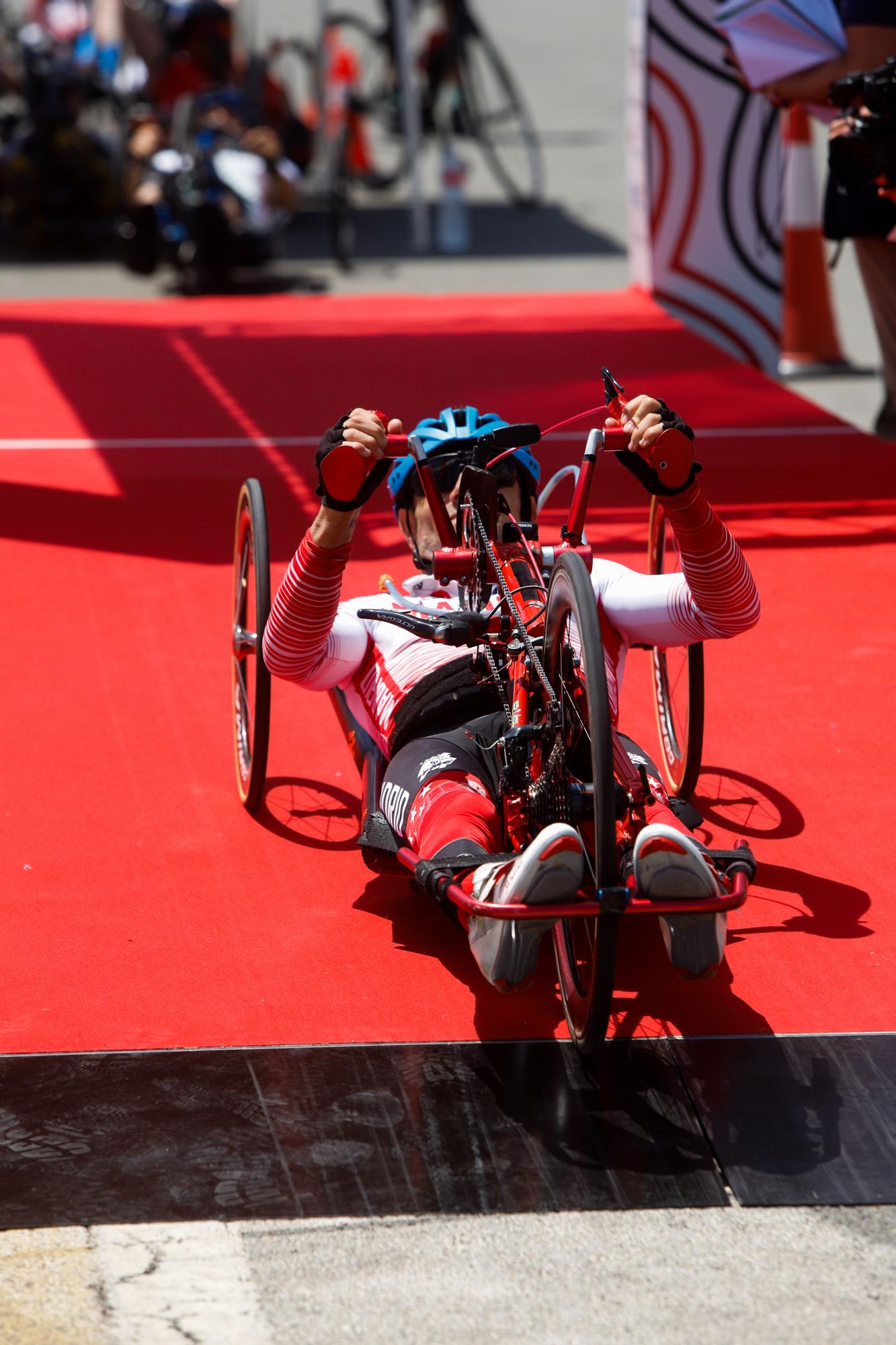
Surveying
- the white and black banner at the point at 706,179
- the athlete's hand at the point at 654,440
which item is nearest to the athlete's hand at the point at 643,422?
the athlete's hand at the point at 654,440

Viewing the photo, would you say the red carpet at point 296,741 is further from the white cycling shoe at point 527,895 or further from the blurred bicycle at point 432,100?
the blurred bicycle at point 432,100

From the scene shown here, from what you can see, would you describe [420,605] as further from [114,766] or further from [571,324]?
[571,324]

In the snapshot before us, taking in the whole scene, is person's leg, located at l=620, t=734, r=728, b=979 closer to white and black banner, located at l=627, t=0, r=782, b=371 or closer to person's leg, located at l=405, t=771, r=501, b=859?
person's leg, located at l=405, t=771, r=501, b=859

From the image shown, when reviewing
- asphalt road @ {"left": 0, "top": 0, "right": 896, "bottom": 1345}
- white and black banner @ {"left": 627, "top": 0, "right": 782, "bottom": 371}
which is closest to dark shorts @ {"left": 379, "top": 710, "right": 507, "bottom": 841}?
asphalt road @ {"left": 0, "top": 0, "right": 896, "bottom": 1345}

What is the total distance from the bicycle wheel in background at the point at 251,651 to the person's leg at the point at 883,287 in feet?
11.3

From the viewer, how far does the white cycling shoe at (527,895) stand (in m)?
2.91

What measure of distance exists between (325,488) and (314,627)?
0.37 meters

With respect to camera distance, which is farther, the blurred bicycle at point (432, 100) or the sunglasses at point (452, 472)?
the blurred bicycle at point (432, 100)

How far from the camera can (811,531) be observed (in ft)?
20.8

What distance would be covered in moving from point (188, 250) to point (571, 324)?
10.0 ft

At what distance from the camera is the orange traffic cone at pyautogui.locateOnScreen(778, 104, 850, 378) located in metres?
9.29

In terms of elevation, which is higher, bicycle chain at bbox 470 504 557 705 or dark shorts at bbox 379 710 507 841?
bicycle chain at bbox 470 504 557 705

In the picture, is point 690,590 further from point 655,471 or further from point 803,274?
point 803,274

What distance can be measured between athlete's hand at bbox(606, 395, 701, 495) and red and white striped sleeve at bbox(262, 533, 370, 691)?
2.06 ft
